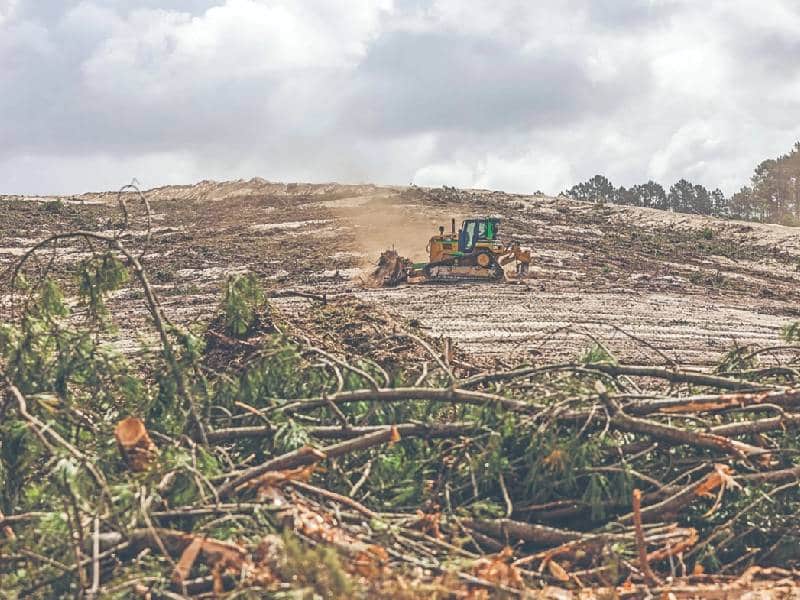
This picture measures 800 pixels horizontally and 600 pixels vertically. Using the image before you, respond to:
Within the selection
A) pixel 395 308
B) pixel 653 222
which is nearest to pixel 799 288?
pixel 395 308

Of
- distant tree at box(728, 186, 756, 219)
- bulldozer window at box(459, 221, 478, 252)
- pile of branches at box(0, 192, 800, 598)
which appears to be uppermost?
distant tree at box(728, 186, 756, 219)

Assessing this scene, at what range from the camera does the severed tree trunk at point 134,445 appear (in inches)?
187

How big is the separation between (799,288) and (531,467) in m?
20.1

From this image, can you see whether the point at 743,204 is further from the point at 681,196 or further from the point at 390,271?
the point at 390,271

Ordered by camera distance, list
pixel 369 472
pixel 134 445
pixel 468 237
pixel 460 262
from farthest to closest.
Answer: pixel 468 237 → pixel 460 262 → pixel 369 472 → pixel 134 445

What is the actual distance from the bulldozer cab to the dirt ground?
1400 mm

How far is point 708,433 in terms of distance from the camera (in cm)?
522

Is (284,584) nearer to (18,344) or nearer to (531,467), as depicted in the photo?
(531,467)

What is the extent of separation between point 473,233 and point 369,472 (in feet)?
57.3

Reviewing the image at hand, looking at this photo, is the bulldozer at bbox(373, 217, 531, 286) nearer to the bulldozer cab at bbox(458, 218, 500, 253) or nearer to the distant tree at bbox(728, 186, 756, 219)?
the bulldozer cab at bbox(458, 218, 500, 253)

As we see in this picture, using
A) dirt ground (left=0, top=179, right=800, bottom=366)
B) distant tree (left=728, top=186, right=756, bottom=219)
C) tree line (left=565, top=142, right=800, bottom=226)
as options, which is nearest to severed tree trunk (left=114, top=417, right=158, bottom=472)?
dirt ground (left=0, top=179, right=800, bottom=366)

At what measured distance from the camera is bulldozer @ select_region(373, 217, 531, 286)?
860 inches

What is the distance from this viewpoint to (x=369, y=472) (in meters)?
5.08

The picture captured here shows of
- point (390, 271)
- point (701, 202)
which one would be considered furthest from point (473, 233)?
point (701, 202)
